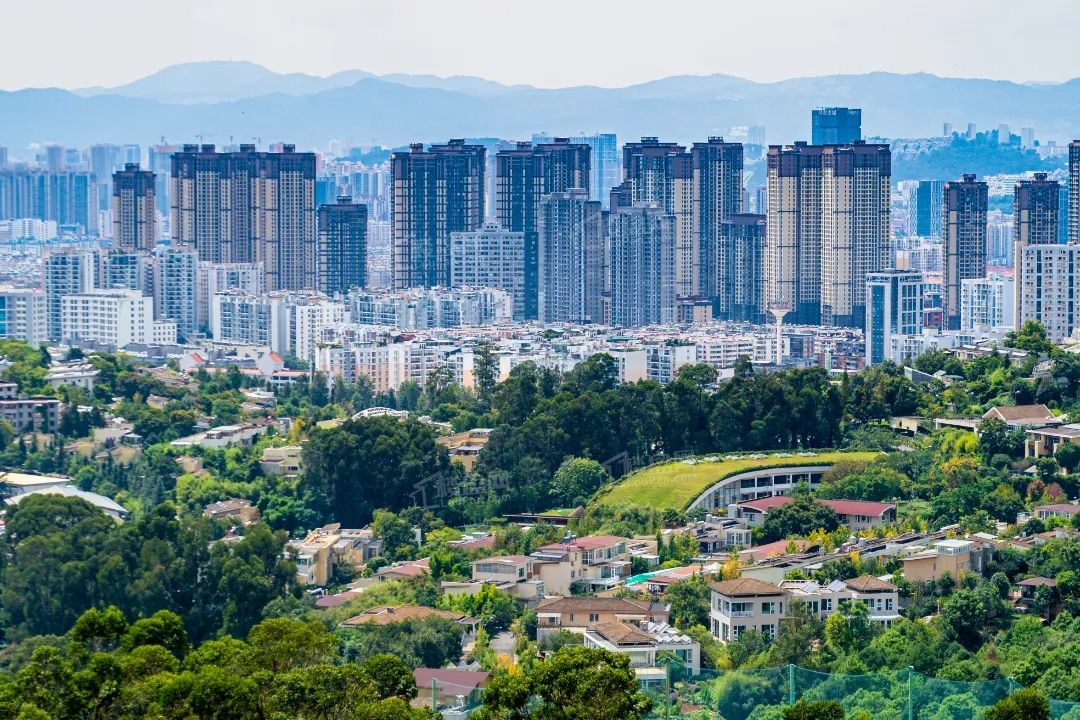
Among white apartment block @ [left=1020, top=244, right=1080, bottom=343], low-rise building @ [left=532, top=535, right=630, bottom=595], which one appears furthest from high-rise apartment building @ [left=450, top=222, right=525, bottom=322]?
low-rise building @ [left=532, top=535, right=630, bottom=595]

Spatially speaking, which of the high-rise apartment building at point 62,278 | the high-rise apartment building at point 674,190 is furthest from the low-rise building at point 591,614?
the high-rise apartment building at point 674,190

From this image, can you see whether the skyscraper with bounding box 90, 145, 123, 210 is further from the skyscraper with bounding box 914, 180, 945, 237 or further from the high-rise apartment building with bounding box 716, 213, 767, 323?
the high-rise apartment building with bounding box 716, 213, 767, 323

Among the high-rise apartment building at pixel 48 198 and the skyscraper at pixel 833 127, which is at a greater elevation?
the skyscraper at pixel 833 127

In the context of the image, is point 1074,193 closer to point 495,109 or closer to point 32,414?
point 32,414

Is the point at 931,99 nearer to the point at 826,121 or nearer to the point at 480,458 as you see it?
the point at 826,121

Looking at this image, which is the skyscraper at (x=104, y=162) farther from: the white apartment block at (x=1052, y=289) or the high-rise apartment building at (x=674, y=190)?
the white apartment block at (x=1052, y=289)

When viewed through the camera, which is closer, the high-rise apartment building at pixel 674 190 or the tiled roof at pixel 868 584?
the tiled roof at pixel 868 584
